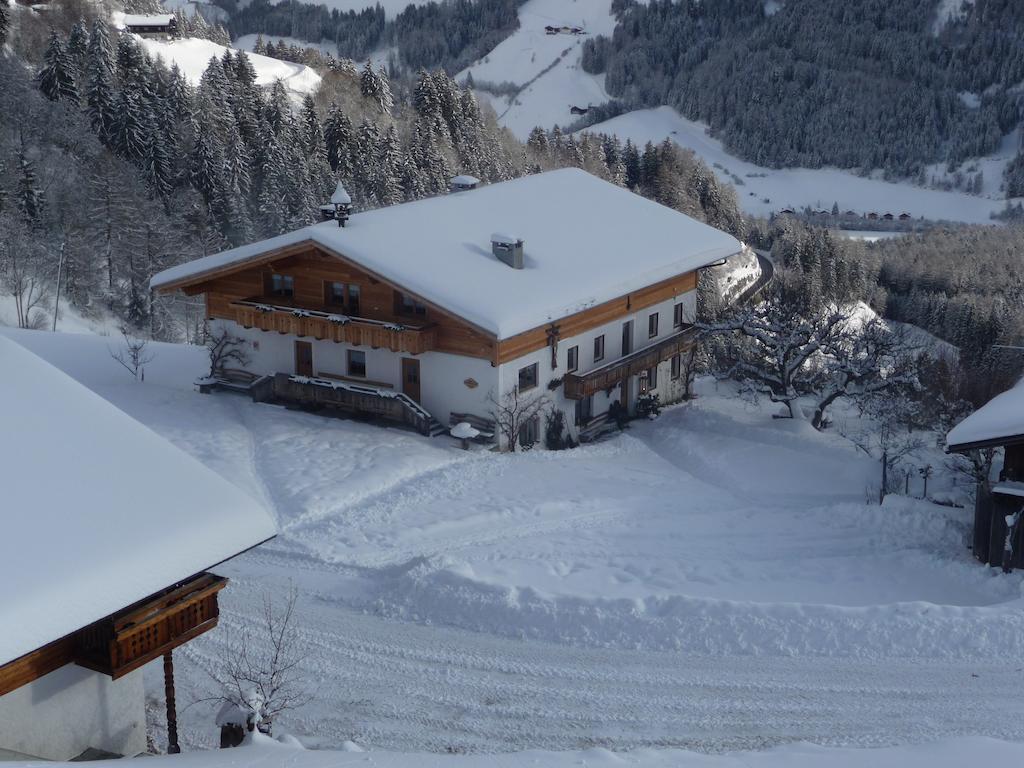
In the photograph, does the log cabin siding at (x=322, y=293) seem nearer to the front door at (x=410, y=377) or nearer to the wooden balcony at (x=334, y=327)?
the wooden balcony at (x=334, y=327)

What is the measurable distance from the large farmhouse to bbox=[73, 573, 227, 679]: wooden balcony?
14749 millimetres

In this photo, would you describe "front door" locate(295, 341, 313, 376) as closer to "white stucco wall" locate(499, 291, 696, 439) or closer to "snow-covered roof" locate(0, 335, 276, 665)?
"white stucco wall" locate(499, 291, 696, 439)

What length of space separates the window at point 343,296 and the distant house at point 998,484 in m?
17.5

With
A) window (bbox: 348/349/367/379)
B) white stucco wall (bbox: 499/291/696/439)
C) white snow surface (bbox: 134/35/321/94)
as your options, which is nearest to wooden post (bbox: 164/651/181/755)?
white stucco wall (bbox: 499/291/696/439)

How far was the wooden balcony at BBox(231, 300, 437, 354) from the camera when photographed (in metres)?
30.8

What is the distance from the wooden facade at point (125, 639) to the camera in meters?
14.0

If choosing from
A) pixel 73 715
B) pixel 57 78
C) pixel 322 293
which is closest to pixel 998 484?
pixel 73 715

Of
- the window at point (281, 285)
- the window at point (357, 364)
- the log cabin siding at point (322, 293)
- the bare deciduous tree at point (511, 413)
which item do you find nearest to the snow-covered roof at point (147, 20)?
the log cabin siding at point (322, 293)

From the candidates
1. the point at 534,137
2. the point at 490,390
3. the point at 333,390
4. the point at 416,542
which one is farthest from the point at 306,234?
the point at 534,137

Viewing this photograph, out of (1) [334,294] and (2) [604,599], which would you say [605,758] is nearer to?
(2) [604,599]

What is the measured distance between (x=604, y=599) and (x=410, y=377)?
14145mm

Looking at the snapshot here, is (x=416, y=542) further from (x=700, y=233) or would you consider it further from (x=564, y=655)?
(x=700, y=233)

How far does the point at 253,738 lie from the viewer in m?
14.8

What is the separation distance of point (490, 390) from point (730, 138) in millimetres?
165238
